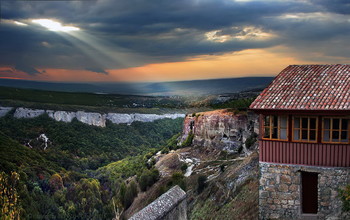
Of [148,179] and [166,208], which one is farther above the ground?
[166,208]

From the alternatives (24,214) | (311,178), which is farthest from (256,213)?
(24,214)

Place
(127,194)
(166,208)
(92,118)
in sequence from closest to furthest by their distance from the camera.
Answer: (166,208) → (127,194) → (92,118)

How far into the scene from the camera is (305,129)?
13.9 m

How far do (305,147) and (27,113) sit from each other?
5022cm

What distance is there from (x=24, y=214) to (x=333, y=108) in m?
30.1

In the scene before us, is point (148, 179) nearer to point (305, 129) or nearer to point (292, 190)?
point (292, 190)

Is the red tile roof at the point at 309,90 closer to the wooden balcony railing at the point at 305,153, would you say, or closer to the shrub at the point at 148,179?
the wooden balcony railing at the point at 305,153

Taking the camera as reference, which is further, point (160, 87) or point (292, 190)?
point (160, 87)

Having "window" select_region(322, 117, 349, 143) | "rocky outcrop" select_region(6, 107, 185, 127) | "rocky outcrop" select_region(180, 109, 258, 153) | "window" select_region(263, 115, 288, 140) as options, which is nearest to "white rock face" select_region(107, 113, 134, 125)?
"rocky outcrop" select_region(6, 107, 185, 127)

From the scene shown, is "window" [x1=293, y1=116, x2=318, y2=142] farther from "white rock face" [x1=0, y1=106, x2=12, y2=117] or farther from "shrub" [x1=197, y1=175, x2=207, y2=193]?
"white rock face" [x1=0, y1=106, x2=12, y2=117]

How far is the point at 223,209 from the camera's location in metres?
20.4

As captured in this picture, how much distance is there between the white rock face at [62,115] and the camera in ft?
194

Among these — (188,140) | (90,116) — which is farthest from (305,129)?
(90,116)

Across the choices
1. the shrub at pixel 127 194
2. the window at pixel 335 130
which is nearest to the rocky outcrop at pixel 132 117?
the shrub at pixel 127 194
